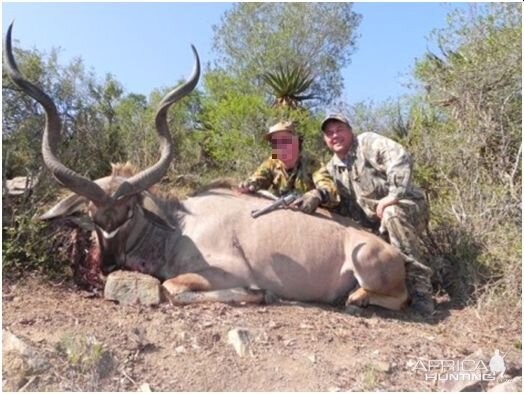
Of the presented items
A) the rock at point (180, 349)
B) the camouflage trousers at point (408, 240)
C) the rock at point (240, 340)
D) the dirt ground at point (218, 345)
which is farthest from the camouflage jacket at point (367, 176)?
the rock at point (180, 349)

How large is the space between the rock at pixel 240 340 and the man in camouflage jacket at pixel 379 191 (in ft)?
6.21

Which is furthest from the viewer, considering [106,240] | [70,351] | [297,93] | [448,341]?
[297,93]

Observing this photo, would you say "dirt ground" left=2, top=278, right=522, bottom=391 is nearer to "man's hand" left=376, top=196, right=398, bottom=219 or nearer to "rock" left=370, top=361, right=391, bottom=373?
"rock" left=370, top=361, right=391, bottom=373

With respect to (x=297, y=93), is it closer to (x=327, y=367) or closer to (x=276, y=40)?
(x=276, y=40)

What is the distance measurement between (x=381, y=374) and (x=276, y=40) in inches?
726

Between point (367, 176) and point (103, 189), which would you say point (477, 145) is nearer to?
point (367, 176)

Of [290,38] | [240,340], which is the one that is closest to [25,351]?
[240,340]

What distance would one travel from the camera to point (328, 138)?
5.40 metres

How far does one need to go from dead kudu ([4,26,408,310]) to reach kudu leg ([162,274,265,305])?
0.01 metres

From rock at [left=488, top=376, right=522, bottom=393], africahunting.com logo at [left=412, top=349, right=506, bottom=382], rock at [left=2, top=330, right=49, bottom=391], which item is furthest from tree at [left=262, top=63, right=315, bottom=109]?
rock at [left=2, top=330, right=49, bottom=391]

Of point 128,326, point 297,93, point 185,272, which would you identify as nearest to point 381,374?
point 128,326

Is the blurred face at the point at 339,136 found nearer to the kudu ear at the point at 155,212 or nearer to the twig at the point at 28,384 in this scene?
the kudu ear at the point at 155,212

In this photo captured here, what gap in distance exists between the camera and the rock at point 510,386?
3.00 metres

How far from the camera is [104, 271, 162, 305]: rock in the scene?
4027mm
